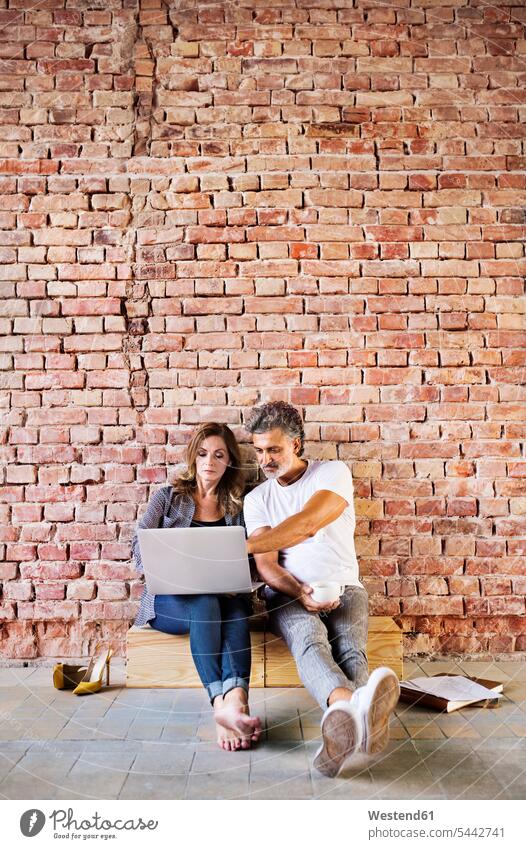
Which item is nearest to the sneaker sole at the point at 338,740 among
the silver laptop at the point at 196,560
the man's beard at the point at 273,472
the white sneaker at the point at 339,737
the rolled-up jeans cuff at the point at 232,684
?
the white sneaker at the point at 339,737

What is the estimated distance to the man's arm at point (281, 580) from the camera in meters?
2.08

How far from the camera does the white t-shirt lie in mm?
2217

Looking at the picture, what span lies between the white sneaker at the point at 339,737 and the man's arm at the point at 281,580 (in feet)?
1.63

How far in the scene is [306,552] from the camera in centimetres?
223

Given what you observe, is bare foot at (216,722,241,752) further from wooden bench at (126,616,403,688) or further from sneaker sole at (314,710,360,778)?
wooden bench at (126,616,403,688)

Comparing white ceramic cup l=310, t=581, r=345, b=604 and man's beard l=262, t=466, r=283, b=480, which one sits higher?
man's beard l=262, t=466, r=283, b=480

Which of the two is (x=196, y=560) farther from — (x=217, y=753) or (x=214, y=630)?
(x=217, y=753)

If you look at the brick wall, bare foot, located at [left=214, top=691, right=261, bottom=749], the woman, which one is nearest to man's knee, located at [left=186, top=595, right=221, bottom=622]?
the woman

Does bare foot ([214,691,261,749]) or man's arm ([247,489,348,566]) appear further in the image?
man's arm ([247,489,348,566])

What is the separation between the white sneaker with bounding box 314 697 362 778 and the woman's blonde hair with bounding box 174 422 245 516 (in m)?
0.96

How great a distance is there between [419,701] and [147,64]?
2514 millimetres

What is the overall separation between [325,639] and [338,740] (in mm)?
392

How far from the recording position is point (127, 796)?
153cm
